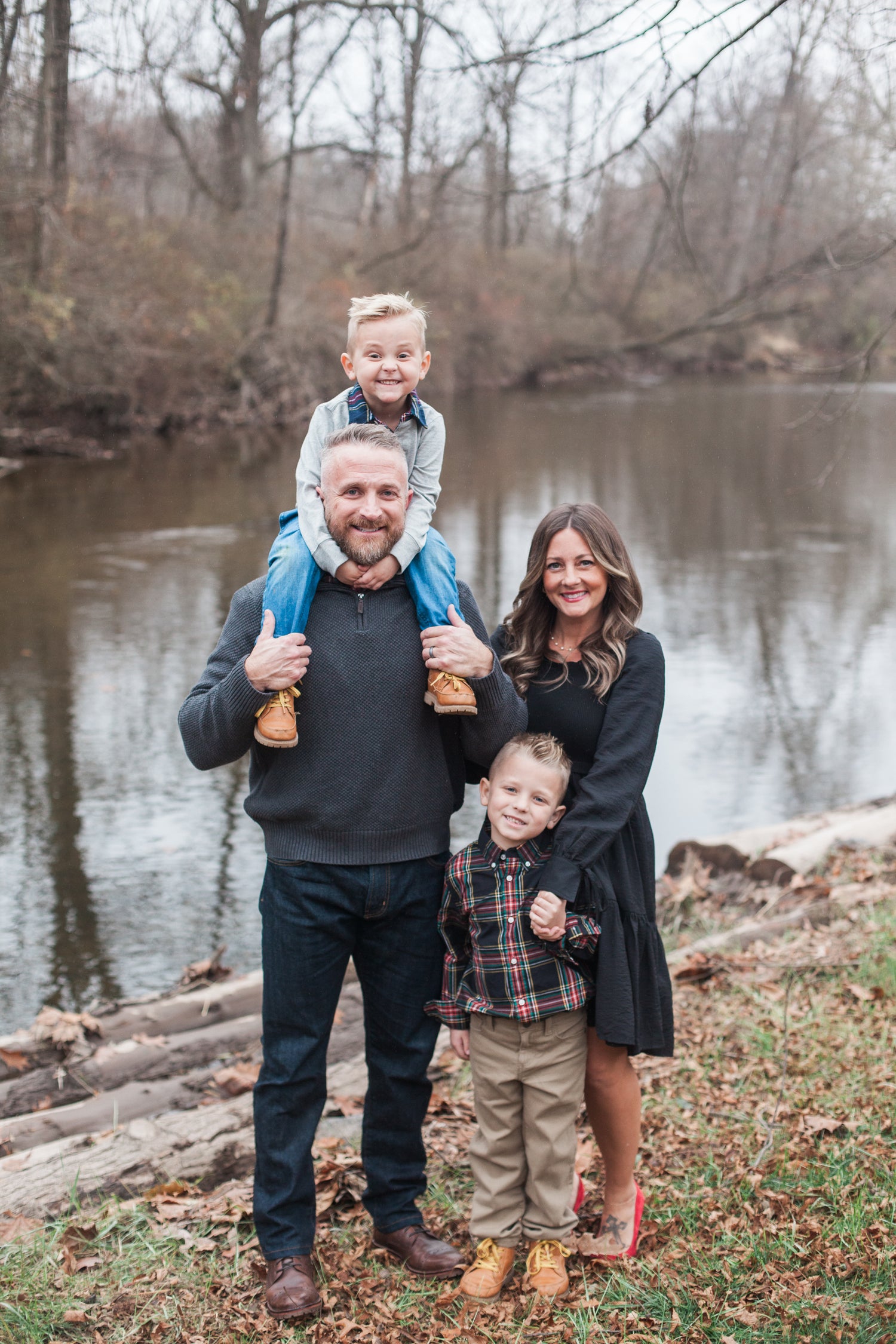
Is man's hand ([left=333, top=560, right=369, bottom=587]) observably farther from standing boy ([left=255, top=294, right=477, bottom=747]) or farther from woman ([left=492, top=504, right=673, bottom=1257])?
woman ([left=492, top=504, right=673, bottom=1257])

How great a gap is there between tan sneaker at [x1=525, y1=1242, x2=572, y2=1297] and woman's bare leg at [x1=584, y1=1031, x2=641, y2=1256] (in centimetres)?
16

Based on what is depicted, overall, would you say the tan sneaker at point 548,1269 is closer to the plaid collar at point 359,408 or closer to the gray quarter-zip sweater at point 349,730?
the gray quarter-zip sweater at point 349,730

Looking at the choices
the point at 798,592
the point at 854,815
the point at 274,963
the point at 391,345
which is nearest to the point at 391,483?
the point at 391,345

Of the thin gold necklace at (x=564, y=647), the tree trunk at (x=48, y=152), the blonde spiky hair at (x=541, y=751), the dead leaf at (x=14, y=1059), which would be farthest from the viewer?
the tree trunk at (x=48, y=152)

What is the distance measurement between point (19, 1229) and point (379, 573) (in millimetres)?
2102

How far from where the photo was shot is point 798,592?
1374 cm

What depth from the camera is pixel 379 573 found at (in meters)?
3.02

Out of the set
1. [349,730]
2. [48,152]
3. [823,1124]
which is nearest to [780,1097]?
[823,1124]

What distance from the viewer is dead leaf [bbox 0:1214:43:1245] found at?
3318 mm

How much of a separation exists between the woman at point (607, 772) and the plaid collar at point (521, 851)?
0.26 feet

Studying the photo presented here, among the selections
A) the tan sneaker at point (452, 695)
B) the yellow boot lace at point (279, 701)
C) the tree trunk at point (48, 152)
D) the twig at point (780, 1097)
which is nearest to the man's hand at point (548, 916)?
the tan sneaker at point (452, 695)

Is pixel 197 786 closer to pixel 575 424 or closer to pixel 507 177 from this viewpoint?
pixel 507 177

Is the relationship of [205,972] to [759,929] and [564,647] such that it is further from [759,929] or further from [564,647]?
[564,647]

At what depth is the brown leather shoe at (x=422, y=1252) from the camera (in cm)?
324
